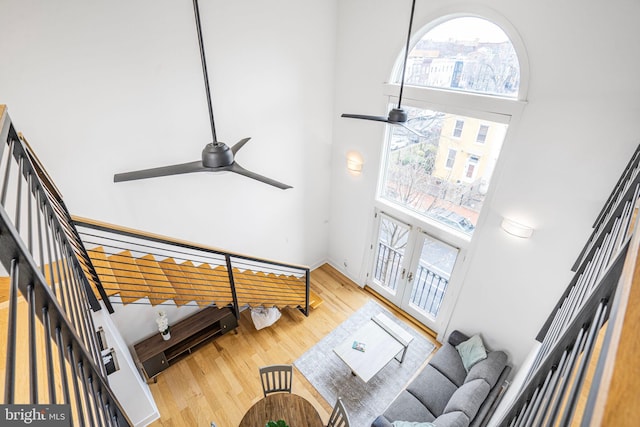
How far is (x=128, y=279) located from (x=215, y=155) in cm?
208

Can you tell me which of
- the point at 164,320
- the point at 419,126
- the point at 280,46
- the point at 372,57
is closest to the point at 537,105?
the point at 419,126

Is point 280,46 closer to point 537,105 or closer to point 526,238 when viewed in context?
point 537,105

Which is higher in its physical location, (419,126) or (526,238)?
(419,126)

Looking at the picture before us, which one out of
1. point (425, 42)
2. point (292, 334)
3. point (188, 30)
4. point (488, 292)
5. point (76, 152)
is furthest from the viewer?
point (292, 334)

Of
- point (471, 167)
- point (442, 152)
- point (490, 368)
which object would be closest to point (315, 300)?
point (490, 368)

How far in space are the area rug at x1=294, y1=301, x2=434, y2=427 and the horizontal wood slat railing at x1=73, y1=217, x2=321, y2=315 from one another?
745 mm

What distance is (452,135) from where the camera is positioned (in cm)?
387

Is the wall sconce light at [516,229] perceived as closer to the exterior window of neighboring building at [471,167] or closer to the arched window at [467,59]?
the exterior window of neighboring building at [471,167]

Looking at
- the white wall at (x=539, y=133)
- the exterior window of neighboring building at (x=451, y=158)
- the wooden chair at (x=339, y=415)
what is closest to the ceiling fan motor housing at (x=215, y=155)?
the wooden chair at (x=339, y=415)

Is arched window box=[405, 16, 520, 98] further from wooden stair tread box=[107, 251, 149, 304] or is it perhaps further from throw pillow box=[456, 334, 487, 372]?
wooden stair tread box=[107, 251, 149, 304]

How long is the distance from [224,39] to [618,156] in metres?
4.08

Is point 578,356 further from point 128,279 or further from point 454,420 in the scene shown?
point 128,279

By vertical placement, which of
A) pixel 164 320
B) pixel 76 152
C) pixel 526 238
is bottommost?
pixel 164 320

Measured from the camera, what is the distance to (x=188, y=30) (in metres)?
3.20
